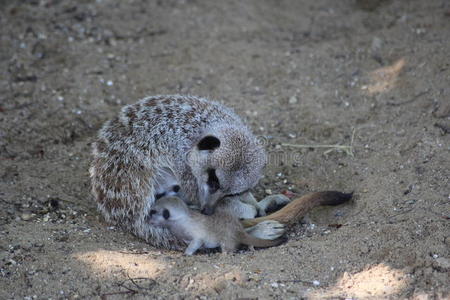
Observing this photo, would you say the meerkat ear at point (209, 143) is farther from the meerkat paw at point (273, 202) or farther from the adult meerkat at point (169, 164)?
the meerkat paw at point (273, 202)

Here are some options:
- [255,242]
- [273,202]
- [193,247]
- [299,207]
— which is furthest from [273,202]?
[193,247]

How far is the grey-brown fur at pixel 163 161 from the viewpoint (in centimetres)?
358

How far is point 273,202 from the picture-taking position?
3971mm

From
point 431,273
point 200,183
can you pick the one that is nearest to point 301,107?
point 200,183

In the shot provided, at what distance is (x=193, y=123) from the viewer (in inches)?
153

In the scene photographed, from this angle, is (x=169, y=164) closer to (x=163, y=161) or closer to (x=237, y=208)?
(x=163, y=161)

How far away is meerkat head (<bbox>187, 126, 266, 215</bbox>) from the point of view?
352 cm

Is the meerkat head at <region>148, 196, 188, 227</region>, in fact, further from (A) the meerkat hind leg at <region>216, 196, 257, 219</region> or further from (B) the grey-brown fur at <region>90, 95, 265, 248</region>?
(A) the meerkat hind leg at <region>216, 196, 257, 219</region>

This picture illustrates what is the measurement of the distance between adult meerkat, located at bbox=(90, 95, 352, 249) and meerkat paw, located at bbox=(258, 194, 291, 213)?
5 cm

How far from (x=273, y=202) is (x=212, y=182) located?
607mm

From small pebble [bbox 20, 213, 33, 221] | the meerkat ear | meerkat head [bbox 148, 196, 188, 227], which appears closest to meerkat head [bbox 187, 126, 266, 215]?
the meerkat ear

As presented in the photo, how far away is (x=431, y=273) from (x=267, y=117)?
238cm

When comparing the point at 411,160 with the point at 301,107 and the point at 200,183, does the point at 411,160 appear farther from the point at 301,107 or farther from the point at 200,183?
the point at 200,183

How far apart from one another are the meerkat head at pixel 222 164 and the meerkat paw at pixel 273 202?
1.09 feet
